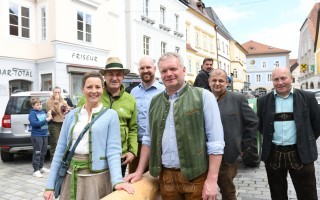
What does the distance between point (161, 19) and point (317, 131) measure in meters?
21.7

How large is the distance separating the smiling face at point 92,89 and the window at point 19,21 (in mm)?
13062

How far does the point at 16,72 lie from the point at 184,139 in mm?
13670

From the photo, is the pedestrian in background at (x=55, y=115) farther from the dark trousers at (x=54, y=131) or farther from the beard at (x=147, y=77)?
the beard at (x=147, y=77)

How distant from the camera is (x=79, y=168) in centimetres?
251

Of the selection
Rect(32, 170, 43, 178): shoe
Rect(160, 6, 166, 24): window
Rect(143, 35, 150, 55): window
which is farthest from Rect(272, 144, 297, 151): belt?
Rect(160, 6, 166, 24): window

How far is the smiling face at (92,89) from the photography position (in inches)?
101

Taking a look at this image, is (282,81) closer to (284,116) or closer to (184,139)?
(284,116)

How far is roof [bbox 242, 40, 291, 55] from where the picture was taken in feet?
232

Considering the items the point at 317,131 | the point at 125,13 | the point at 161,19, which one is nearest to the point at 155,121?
the point at 317,131

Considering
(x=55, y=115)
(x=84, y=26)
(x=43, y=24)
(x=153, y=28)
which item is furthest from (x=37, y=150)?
(x=153, y=28)

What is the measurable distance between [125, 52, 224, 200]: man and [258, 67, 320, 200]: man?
1.42 meters

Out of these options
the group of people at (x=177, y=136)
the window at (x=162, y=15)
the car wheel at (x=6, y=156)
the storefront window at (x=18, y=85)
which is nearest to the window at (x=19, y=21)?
the storefront window at (x=18, y=85)

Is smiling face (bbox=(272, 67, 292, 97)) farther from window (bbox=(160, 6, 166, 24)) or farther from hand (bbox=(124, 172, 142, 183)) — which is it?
window (bbox=(160, 6, 166, 24))

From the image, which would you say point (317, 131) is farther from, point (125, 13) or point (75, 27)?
point (125, 13)
